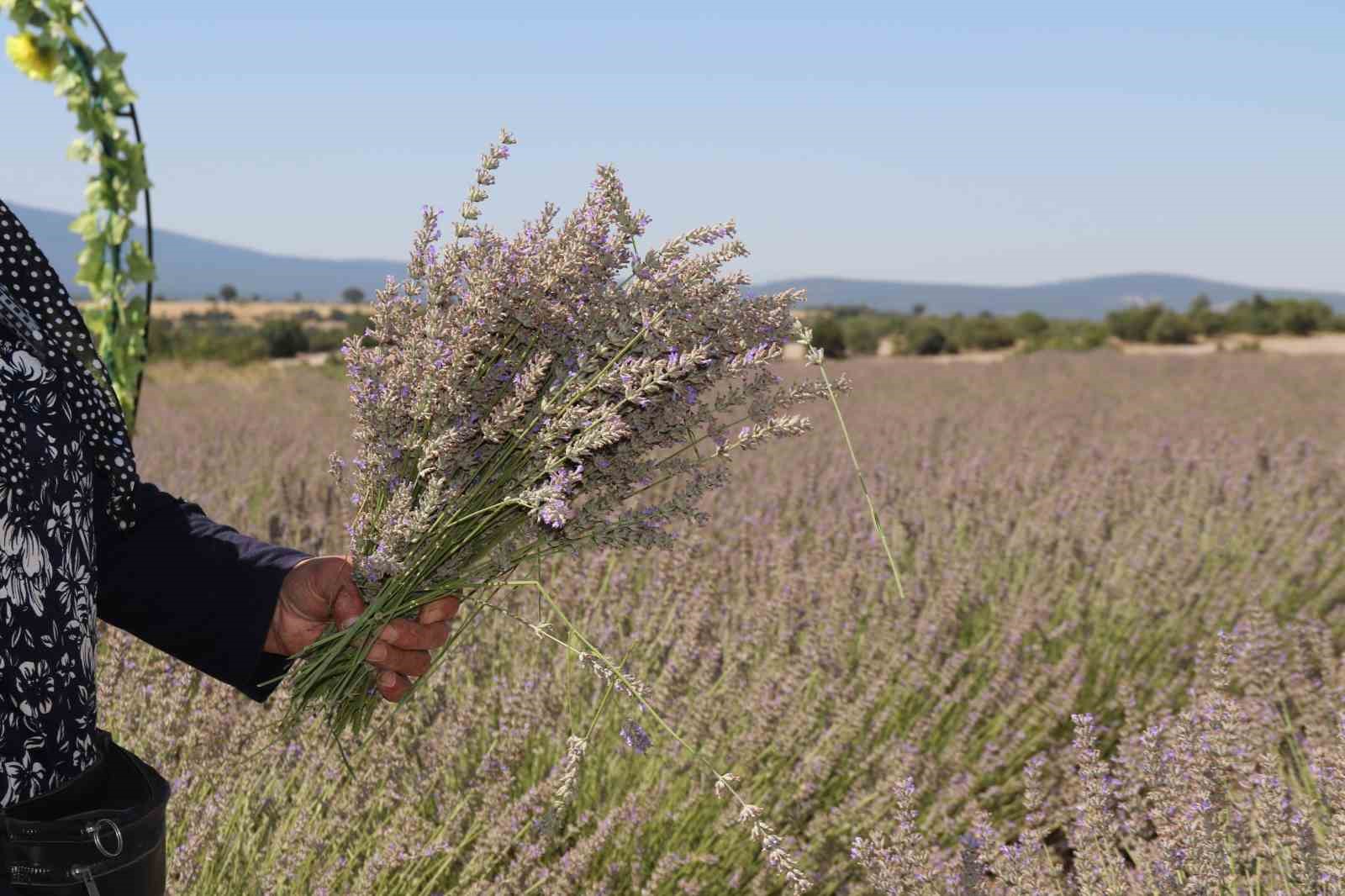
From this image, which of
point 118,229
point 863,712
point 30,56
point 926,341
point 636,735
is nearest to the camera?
point 636,735

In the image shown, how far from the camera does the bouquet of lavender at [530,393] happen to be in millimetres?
1419

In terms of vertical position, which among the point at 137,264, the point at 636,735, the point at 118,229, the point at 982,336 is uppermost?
the point at 118,229

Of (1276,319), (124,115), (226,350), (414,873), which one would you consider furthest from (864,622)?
(1276,319)

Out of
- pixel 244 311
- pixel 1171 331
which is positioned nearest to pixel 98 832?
pixel 1171 331

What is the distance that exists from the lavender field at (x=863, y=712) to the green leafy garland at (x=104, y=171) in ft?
2.19

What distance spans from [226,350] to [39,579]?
80.5 feet

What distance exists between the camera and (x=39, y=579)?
1.22 m

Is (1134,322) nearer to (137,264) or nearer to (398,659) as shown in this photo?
(137,264)

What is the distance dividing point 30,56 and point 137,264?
656mm

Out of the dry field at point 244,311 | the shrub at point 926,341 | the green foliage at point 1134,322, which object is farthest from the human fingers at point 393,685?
the dry field at point 244,311

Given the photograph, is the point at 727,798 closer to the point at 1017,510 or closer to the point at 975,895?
the point at 975,895

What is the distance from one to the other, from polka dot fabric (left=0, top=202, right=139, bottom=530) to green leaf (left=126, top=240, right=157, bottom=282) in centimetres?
253

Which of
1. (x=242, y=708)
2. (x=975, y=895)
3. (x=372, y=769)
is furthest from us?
(x=242, y=708)

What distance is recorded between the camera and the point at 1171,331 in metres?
27.4
